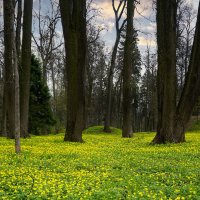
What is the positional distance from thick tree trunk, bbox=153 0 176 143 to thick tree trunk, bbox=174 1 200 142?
36 centimetres

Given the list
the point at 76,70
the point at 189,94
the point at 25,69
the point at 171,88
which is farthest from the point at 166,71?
the point at 25,69

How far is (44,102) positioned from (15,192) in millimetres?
30685

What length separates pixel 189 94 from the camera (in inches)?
728

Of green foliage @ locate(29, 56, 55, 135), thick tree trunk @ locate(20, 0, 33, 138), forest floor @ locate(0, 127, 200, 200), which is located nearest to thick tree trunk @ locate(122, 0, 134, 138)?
thick tree trunk @ locate(20, 0, 33, 138)

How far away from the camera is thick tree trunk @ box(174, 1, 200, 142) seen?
18.3 metres

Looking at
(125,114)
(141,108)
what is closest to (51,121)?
(125,114)

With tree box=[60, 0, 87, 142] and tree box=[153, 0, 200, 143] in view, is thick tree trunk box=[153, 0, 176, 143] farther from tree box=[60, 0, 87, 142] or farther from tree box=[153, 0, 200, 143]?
tree box=[60, 0, 87, 142]

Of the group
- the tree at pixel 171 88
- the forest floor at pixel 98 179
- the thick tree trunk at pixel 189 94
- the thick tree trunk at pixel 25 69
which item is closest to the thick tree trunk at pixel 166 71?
the tree at pixel 171 88

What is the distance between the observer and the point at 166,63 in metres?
18.8

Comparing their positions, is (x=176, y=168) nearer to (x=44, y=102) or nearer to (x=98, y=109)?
(x=44, y=102)

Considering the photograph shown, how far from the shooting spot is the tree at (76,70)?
1944 cm

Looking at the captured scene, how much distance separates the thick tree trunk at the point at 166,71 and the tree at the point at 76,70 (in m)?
4.12

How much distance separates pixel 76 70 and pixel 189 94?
6.10 m

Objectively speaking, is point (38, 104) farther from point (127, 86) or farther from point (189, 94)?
point (189, 94)
